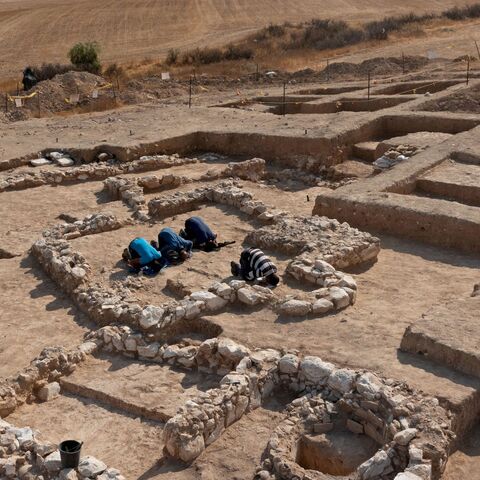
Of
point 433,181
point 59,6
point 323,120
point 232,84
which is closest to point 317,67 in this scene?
point 232,84

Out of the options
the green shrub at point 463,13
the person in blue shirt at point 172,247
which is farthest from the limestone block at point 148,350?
the green shrub at point 463,13

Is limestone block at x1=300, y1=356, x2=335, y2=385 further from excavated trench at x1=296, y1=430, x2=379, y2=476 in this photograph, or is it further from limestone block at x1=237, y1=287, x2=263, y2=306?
limestone block at x1=237, y1=287, x2=263, y2=306

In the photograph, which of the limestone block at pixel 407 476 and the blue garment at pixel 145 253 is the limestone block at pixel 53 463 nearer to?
the limestone block at pixel 407 476

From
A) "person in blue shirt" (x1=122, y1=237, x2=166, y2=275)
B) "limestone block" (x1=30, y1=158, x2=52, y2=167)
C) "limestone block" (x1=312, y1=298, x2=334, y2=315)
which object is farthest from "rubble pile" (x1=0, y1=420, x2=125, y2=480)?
"limestone block" (x1=30, y1=158, x2=52, y2=167)

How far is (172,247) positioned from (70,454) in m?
5.09

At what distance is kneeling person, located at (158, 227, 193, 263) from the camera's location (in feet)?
36.1

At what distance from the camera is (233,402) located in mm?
7125

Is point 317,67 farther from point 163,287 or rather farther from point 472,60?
point 163,287

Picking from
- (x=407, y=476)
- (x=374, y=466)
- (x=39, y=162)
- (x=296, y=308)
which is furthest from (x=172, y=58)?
(x=407, y=476)

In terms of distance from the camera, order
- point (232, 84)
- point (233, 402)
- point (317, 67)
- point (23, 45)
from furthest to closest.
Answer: point (23, 45)
point (317, 67)
point (232, 84)
point (233, 402)

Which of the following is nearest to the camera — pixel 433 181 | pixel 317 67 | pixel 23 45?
pixel 433 181

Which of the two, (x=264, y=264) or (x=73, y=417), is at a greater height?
(x=264, y=264)

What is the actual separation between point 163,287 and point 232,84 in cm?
1740

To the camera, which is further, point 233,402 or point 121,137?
point 121,137
